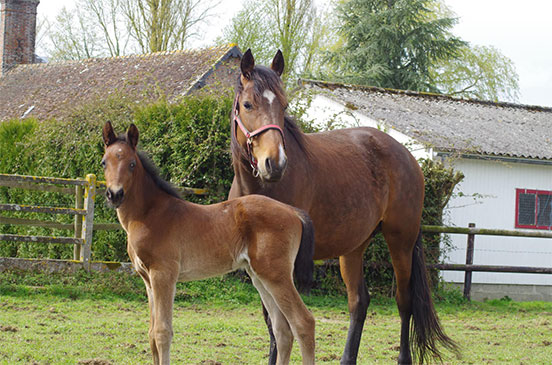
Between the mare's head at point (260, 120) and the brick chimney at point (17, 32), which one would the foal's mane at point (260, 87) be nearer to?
the mare's head at point (260, 120)

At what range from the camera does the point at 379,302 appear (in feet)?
36.0

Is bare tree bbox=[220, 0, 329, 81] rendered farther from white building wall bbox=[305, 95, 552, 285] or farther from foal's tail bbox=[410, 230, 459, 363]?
foal's tail bbox=[410, 230, 459, 363]

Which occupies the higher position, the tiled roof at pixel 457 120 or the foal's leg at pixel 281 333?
the tiled roof at pixel 457 120

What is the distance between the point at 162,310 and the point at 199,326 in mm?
3641

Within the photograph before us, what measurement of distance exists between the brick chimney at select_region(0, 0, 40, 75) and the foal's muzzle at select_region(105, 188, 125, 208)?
19536 mm

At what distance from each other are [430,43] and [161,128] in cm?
1906

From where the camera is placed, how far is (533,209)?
A: 16.2m

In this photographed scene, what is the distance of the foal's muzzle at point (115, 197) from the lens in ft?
13.6

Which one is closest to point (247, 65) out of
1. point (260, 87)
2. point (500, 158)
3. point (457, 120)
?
point (260, 87)

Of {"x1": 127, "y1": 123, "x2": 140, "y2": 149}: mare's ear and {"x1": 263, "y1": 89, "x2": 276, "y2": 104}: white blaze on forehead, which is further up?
{"x1": 263, "y1": 89, "x2": 276, "y2": 104}: white blaze on forehead

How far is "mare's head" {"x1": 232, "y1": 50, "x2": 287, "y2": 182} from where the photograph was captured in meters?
4.41

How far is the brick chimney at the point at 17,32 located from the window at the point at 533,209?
16165mm

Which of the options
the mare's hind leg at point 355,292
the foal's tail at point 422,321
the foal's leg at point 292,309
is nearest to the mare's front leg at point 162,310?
the foal's leg at point 292,309

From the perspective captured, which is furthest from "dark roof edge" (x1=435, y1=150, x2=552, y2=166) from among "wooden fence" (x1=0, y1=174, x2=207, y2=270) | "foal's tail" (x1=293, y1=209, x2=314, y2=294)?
"foal's tail" (x1=293, y1=209, x2=314, y2=294)
